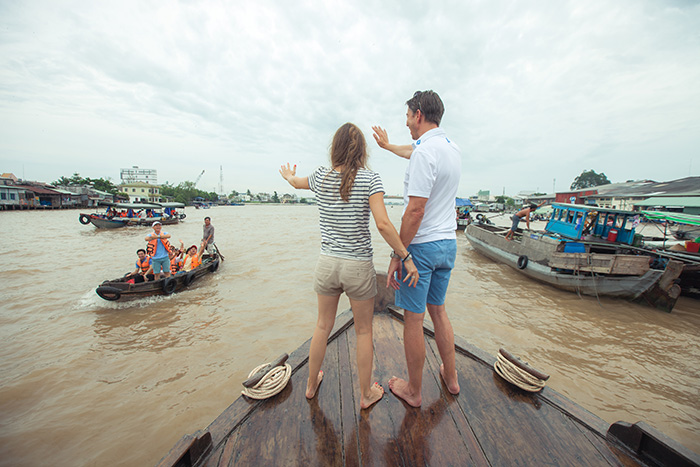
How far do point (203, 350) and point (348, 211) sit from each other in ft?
16.1

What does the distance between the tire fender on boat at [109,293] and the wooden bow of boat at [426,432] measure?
670cm

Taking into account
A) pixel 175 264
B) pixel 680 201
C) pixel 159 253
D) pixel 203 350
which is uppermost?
pixel 680 201

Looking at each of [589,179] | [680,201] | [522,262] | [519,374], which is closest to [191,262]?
[519,374]

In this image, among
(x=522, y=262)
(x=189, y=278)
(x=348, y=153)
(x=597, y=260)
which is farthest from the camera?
(x=522, y=262)

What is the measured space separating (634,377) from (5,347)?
1111 centimetres

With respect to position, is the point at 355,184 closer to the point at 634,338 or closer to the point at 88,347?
the point at 88,347

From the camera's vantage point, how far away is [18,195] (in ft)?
119

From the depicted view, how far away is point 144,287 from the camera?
7.02m

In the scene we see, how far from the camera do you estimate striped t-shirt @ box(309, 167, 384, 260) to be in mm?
1793

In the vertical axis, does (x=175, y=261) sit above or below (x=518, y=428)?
below

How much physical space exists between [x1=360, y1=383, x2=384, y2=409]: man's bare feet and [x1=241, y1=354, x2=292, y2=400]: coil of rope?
25.5 inches

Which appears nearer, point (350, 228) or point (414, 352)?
point (350, 228)

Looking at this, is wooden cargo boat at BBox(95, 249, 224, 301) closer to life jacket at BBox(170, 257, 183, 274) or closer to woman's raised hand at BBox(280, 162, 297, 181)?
life jacket at BBox(170, 257, 183, 274)

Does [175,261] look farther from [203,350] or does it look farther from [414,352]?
[414,352]
